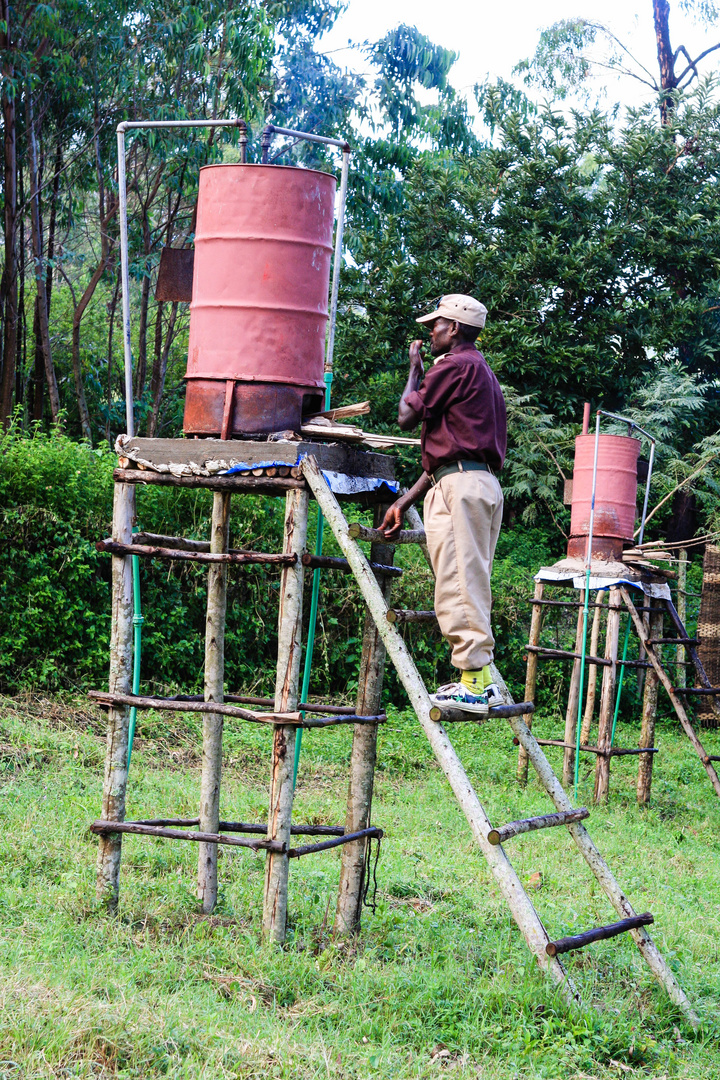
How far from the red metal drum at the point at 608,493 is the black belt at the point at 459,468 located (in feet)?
16.3

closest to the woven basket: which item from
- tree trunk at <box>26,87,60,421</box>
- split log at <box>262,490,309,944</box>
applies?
tree trunk at <box>26,87,60,421</box>

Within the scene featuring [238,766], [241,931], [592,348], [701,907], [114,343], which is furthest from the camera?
[114,343]

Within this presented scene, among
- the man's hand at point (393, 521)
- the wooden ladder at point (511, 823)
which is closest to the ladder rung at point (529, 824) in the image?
the wooden ladder at point (511, 823)

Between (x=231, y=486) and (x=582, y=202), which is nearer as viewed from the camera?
(x=231, y=486)

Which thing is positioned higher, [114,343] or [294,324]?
[114,343]

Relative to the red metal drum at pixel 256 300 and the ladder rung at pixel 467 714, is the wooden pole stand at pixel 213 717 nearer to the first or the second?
the red metal drum at pixel 256 300

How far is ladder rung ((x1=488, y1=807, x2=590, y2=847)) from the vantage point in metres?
3.91

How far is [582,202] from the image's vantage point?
14.7m

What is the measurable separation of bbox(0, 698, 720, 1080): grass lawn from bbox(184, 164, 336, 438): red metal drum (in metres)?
2.28

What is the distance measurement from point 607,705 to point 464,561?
19.2 ft

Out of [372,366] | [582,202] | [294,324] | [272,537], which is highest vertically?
[582,202]

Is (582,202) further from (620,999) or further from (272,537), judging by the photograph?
(620,999)

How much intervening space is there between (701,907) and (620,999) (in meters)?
2.08

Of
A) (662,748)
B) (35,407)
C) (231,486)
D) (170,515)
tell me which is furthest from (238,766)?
(35,407)
